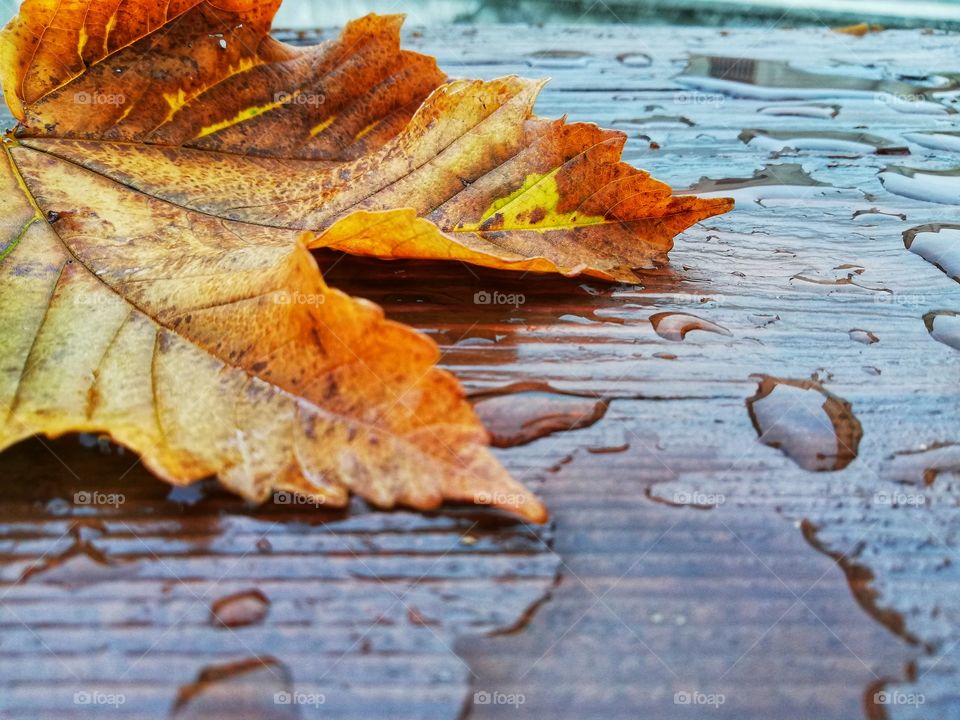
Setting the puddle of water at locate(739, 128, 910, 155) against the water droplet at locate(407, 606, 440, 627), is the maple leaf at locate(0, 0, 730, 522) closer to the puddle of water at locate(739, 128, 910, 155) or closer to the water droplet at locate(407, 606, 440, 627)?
the water droplet at locate(407, 606, 440, 627)

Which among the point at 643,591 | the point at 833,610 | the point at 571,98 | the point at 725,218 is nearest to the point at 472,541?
the point at 643,591

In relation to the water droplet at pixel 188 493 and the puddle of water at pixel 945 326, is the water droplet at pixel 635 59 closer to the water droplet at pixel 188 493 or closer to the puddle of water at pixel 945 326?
the puddle of water at pixel 945 326

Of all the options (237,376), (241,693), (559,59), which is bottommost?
(241,693)

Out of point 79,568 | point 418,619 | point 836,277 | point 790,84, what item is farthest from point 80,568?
point 790,84

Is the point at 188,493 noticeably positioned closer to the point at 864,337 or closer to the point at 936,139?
the point at 864,337

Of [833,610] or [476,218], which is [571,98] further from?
[833,610]

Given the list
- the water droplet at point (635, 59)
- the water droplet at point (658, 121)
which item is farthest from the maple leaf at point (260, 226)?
the water droplet at point (635, 59)
